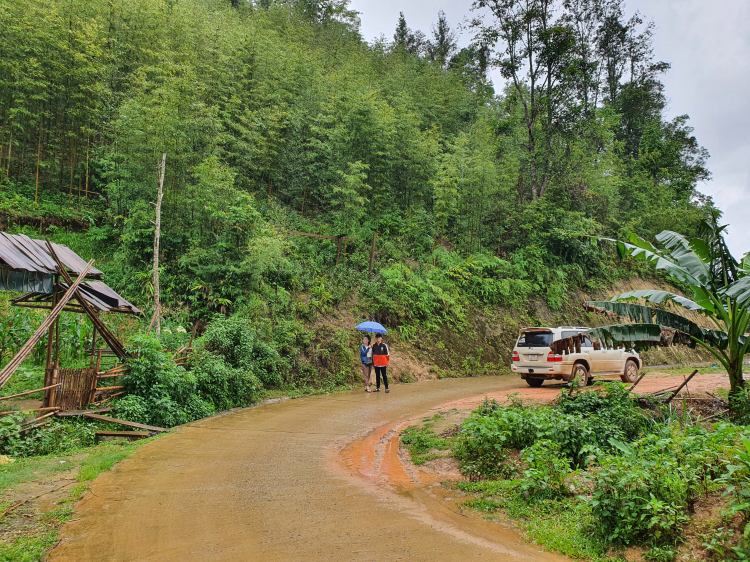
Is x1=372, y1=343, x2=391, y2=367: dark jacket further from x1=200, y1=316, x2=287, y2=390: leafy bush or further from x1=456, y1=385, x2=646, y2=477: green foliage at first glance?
x1=456, y1=385, x2=646, y2=477: green foliage

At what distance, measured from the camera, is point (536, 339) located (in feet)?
45.5

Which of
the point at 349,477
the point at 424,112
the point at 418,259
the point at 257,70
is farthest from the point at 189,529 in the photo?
the point at 424,112

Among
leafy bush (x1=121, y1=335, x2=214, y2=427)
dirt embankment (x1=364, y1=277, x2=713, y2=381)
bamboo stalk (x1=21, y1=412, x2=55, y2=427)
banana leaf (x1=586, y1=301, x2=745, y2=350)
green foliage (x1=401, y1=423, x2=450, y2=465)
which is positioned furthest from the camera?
dirt embankment (x1=364, y1=277, x2=713, y2=381)

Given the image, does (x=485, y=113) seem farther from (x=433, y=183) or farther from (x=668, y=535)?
(x=668, y=535)

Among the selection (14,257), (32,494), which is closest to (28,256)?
(14,257)

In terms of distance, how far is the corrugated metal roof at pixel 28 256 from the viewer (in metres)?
7.11

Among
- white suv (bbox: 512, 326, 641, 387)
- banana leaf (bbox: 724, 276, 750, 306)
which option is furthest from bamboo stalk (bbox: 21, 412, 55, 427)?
white suv (bbox: 512, 326, 641, 387)

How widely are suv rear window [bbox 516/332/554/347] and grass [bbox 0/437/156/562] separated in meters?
10.6

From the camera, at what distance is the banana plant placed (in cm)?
809

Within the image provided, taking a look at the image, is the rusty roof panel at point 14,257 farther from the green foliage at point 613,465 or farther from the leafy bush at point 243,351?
the green foliage at point 613,465

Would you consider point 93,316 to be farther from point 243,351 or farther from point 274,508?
point 274,508

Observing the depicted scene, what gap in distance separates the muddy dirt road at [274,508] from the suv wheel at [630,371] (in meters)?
9.45

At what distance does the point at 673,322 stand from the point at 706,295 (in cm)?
73

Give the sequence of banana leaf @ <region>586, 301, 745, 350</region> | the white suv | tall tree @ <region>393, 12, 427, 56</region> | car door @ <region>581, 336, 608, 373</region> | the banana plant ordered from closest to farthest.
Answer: the banana plant
banana leaf @ <region>586, 301, 745, 350</region>
the white suv
car door @ <region>581, 336, 608, 373</region>
tall tree @ <region>393, 12, 427, 56</region>
